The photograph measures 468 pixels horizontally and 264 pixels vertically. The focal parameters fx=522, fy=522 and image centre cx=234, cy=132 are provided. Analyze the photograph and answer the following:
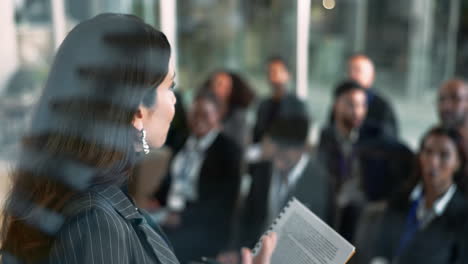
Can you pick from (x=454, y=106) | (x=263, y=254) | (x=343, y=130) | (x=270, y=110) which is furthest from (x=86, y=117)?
(x=270, y=110)

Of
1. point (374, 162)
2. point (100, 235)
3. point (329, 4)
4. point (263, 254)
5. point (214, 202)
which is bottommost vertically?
point (214, 202)

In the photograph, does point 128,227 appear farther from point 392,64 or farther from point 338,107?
point 392,64

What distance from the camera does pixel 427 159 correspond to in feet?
6.18

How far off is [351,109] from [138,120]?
1949 mm

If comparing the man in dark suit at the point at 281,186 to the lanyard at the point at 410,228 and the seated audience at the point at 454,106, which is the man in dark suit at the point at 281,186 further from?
the seated audience at the point at 454,106

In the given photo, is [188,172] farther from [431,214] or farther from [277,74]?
[277,74]

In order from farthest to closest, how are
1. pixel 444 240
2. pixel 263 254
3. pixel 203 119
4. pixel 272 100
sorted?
pixel 272 100, pixel 203 119, pixel 444 240, pixel 263 254

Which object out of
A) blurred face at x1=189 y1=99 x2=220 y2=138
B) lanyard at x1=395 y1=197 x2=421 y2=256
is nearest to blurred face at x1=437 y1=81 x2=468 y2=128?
lanyard at x1=395 y1=197 x2=421 y2=256

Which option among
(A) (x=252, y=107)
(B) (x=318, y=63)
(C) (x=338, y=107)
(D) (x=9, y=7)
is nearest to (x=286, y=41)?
(B) (x=318, y=63)

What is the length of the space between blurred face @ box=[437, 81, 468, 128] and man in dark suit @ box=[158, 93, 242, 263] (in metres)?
0.96

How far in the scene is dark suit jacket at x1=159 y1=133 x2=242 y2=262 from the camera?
2.14 m

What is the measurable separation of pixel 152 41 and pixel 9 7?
241 centimetres

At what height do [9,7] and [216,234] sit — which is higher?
[9,7]

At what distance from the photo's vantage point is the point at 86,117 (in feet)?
2.28
